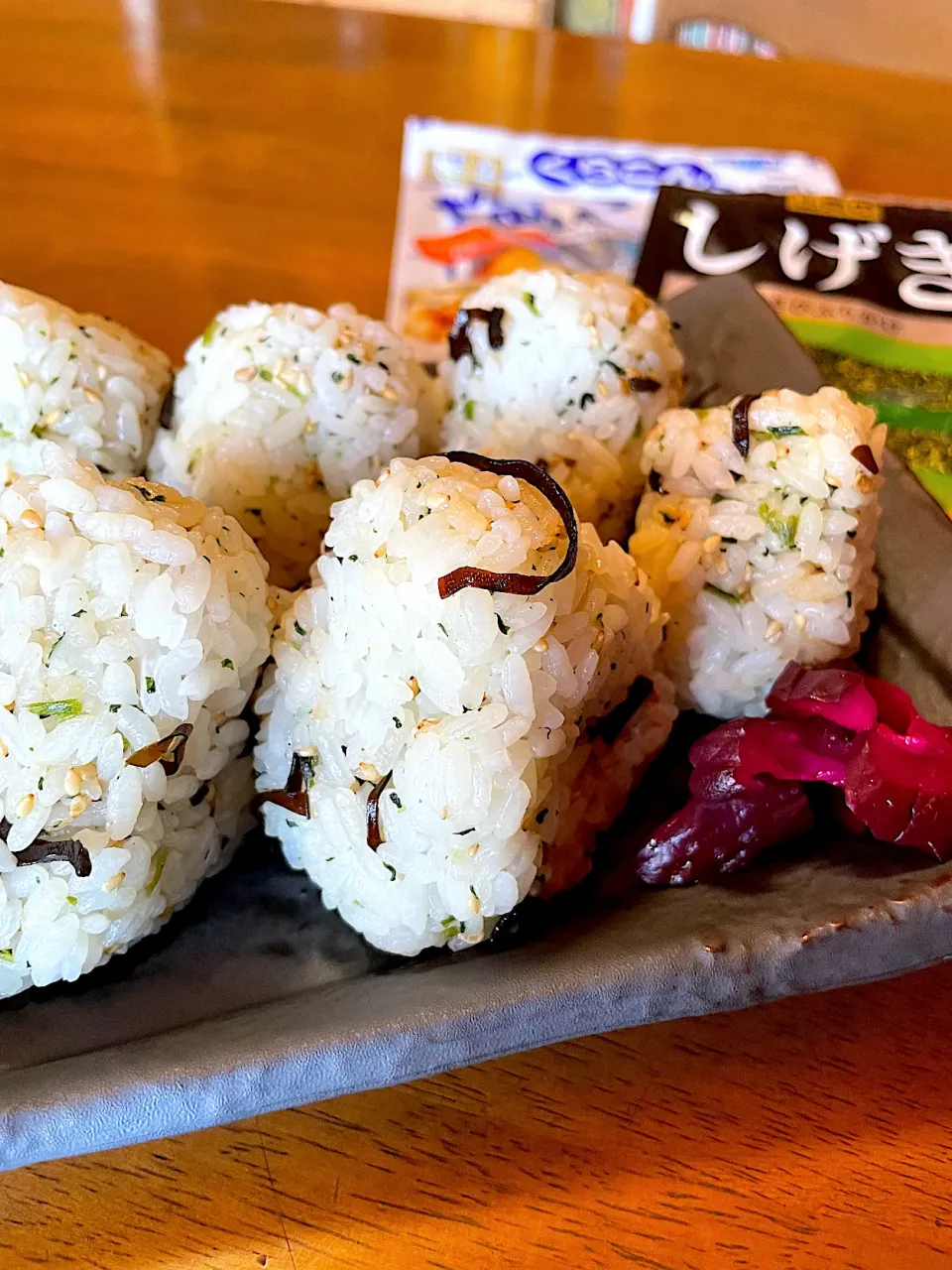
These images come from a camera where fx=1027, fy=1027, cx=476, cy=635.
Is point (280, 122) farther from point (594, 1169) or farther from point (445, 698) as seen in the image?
point (594, 1169)

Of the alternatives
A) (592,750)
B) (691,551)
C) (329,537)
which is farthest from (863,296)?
(329,537)

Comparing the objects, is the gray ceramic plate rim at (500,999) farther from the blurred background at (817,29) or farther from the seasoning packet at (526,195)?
the blurred background at (817,29)

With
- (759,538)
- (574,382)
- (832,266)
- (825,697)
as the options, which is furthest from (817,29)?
(825,697)

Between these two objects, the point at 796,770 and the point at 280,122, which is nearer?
the point at 796,770

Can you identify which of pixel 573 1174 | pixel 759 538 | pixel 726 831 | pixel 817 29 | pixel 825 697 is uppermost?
pixel 817 29

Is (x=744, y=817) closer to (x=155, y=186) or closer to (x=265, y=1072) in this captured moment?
(x=265, y=1072)

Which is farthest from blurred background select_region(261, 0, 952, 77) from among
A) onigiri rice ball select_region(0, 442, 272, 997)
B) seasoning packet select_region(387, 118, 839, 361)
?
onigiri rice ball select_region(0, 442, 272, 997)

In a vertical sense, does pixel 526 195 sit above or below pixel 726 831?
above

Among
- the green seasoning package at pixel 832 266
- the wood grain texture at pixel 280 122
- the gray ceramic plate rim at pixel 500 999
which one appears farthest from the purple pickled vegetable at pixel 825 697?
the wood grain texture at pixel 280 122
